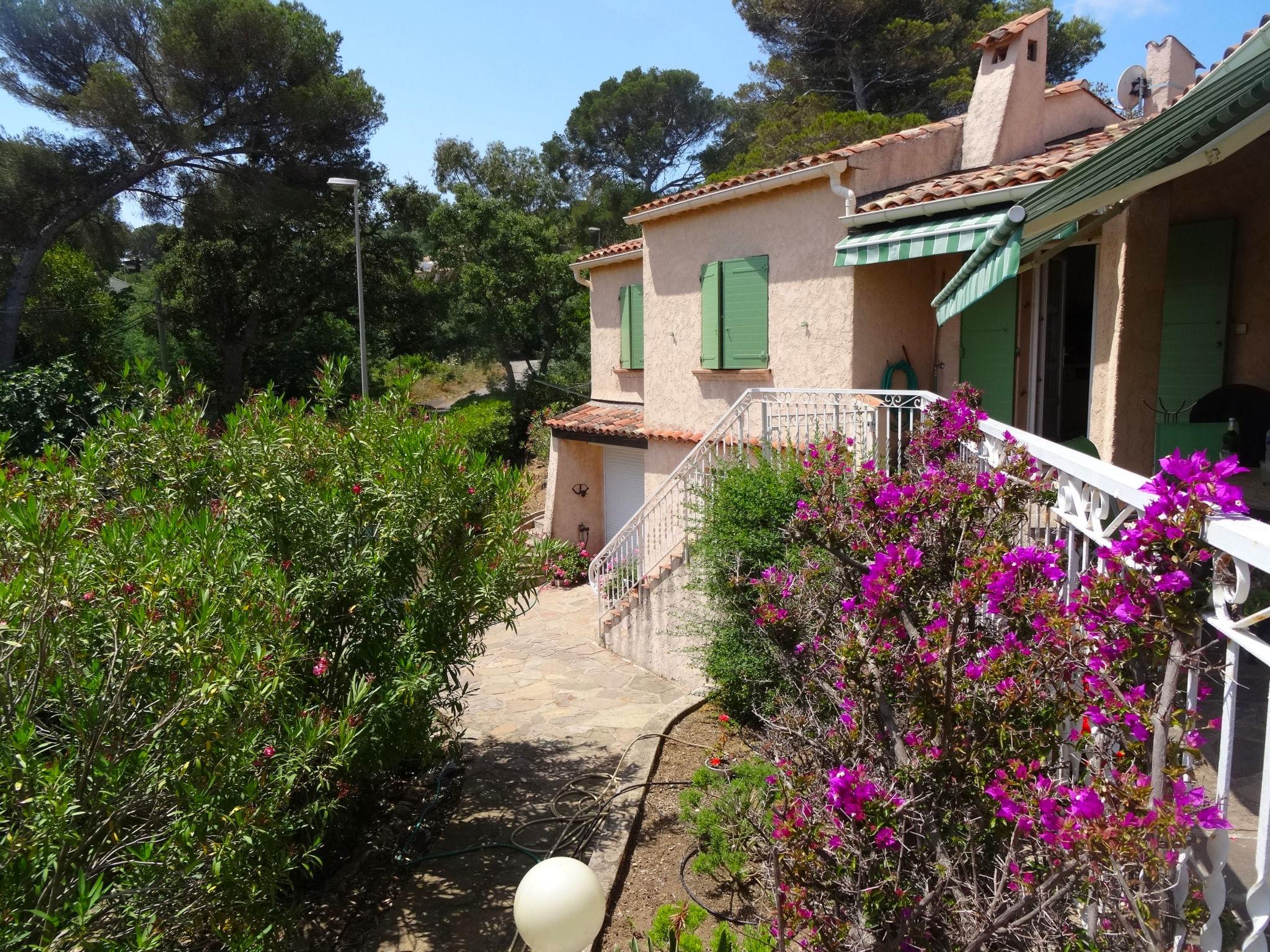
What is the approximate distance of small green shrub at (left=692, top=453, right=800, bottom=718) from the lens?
7125 millimetres

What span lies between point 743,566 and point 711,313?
5.73 m

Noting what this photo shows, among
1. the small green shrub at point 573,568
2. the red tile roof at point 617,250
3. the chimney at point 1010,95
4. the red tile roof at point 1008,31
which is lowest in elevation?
the small green shrub at point 573,568

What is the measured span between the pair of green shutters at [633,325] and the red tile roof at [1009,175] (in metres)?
6.99

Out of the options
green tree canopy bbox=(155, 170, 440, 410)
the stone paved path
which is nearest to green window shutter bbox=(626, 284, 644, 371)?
the stone paved path

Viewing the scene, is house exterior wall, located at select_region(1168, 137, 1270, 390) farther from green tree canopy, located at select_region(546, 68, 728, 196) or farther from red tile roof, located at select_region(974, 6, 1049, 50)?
green tree canopy, located at select_region(546, 68, 728, 196)

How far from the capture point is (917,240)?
28.8 feet

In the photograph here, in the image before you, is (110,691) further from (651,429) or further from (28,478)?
(651,429)

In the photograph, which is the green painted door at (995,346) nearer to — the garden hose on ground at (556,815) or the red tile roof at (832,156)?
the red tile roof at (832,156)

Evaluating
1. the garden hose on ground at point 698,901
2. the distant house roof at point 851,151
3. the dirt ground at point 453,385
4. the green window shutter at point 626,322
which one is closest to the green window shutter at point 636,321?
the green window shutter at point 626,322

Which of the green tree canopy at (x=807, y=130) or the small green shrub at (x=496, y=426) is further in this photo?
the small green shrub at (x=496, y=426)

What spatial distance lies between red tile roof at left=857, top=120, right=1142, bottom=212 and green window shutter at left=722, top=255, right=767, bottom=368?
1.96 metres

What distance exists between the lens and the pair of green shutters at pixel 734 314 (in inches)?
449

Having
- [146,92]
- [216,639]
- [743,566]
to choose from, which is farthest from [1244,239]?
[146,92]

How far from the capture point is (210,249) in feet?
92.4
